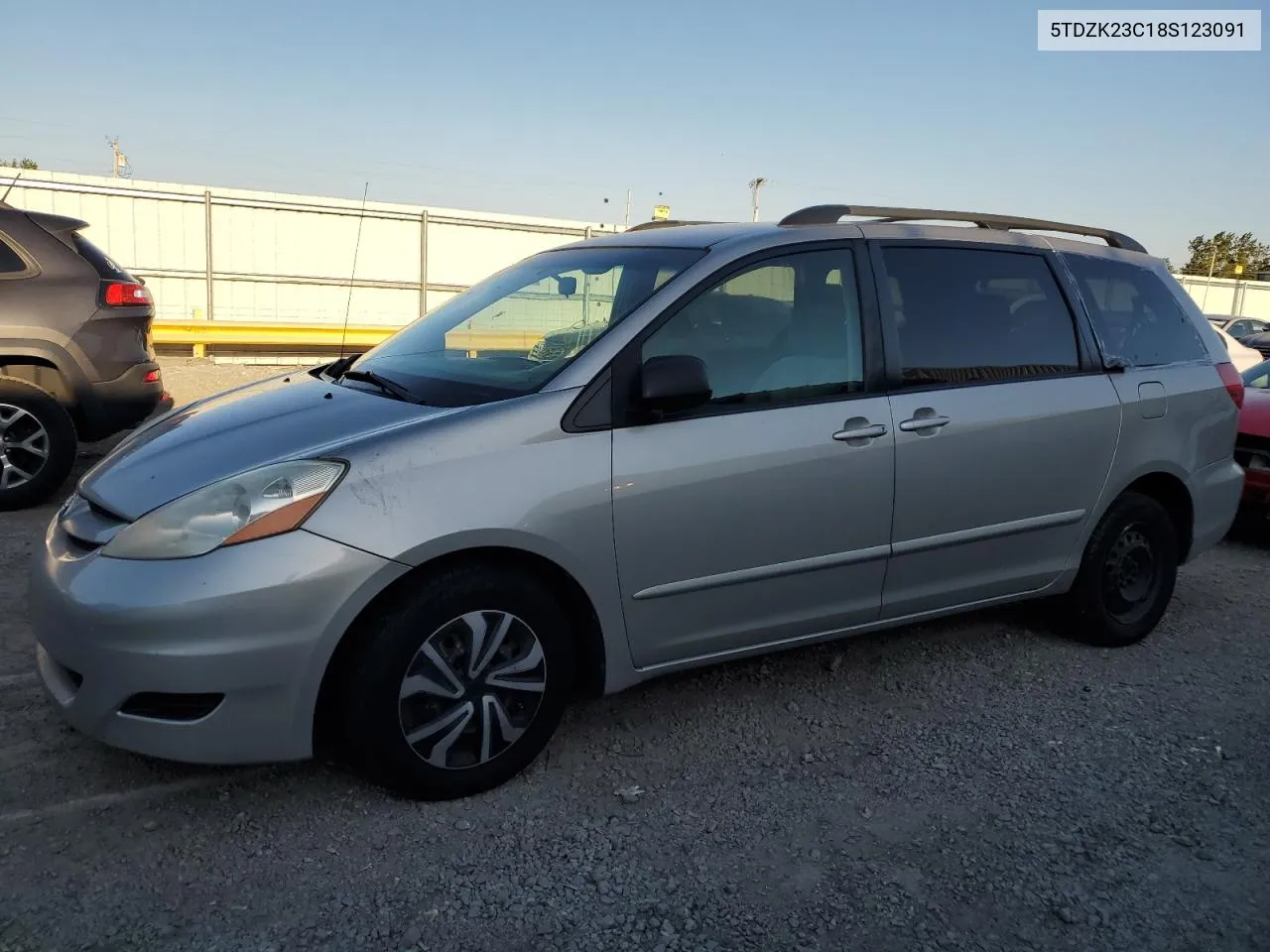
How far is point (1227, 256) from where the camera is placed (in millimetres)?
68625

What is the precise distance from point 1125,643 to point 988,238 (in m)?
1.92

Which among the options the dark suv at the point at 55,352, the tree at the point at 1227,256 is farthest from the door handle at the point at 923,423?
the tree at the point at 1227,256

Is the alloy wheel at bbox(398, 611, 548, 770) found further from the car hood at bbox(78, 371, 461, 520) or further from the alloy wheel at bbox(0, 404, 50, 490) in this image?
the alloy wheel at bbox(0, 404, 50, 490)

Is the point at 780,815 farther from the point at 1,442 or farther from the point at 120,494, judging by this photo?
the point at 1,442

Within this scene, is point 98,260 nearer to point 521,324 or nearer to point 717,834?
point 521,324

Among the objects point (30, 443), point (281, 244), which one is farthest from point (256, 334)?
point (30, 443)

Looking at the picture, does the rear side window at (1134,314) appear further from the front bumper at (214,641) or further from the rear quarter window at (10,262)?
the rear quarter window at (10,262)

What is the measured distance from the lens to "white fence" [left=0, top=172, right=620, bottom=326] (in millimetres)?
14695

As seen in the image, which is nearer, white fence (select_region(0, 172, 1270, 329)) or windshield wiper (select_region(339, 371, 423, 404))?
windshield wiper (select_region(339, 371, 423, 404))

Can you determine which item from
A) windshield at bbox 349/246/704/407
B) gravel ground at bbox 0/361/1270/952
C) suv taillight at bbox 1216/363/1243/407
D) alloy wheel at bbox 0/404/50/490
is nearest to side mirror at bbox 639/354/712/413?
windshield at bbox 349/246/704/407

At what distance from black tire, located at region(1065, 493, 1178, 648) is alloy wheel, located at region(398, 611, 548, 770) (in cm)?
261

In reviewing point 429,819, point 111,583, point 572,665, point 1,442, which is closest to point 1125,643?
point 572,665

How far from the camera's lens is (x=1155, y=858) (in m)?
2.80

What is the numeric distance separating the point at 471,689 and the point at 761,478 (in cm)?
113
